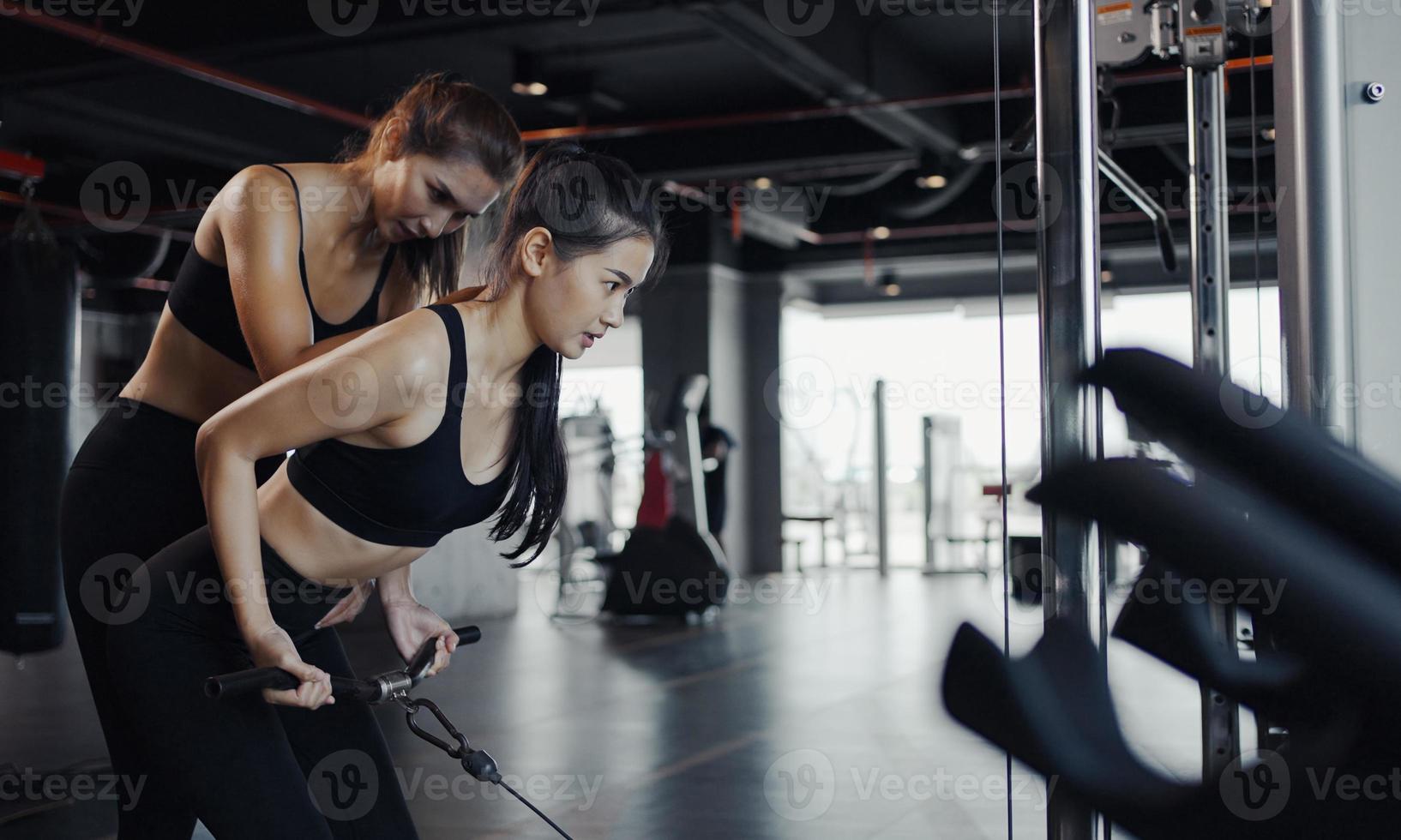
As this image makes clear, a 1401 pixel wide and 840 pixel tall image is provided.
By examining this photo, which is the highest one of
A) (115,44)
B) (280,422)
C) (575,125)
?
(575,125)

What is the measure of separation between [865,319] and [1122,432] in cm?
1282

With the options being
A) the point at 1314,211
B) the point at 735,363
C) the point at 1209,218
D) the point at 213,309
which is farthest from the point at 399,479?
the point at 735,363

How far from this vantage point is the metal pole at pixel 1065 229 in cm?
72

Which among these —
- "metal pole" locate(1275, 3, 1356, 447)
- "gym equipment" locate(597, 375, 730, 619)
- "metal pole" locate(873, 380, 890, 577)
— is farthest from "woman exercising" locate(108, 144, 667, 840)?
"metal pole" locate(873, 380, 890, 577)

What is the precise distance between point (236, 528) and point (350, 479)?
0.47 feet

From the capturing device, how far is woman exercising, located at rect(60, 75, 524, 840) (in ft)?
4.91

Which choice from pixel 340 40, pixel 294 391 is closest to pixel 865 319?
pixel 340 40

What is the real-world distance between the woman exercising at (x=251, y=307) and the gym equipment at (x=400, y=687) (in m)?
0.19

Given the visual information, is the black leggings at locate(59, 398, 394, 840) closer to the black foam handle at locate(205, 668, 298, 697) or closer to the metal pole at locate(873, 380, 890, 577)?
the black foam handle at locate(205, 668, 298, 697)

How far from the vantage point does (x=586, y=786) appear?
3.56 metres

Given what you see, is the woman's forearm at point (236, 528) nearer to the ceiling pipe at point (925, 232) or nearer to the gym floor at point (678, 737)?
the gym floor at point (678, 737)

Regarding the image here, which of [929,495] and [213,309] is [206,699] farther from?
[929,495]

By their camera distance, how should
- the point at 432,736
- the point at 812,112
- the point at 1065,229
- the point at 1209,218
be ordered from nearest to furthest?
the point at 1065,229
the point at 432,736
the point at 1209,218
the point at 812,112

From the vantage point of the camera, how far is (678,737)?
4242 mm
